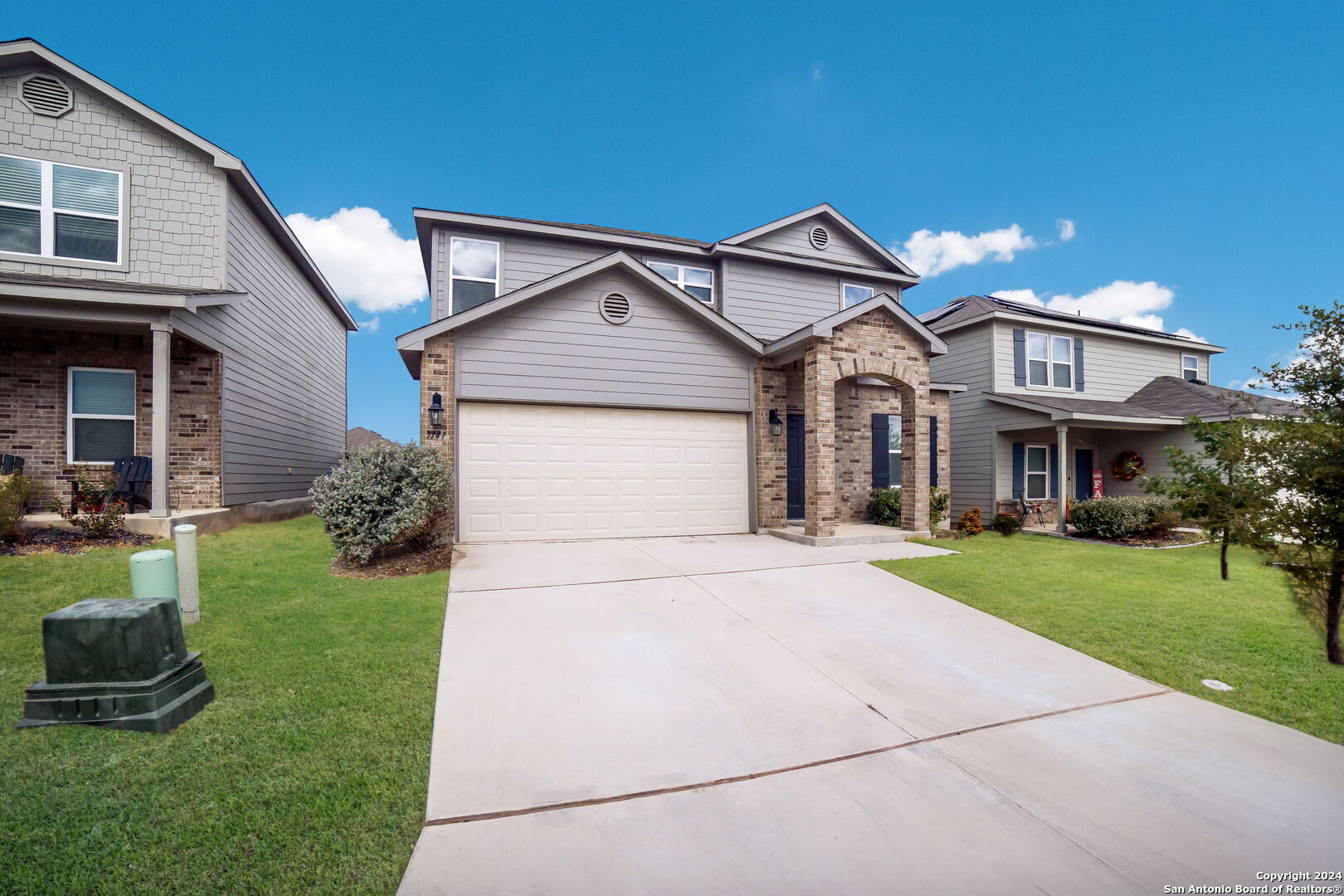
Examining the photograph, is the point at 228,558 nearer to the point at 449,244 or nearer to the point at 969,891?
the point at 449,244

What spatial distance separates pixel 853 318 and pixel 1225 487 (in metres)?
5.81

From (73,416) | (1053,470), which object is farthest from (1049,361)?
(73,416)

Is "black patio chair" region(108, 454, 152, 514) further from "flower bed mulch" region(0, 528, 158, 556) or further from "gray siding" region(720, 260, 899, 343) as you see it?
"gray siding" region(720, 260, 899, 343)

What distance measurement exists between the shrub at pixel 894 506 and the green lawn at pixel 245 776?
31.1 feet

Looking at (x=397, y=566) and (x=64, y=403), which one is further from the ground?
(x=64, y=403)

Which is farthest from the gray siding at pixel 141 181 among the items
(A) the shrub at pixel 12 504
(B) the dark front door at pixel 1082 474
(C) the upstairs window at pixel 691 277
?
(B) the dark front door at pixel 1082 474

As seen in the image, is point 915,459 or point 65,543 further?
point 915,459

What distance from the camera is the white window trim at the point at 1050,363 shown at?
14938mm

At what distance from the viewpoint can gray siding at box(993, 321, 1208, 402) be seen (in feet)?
47.8

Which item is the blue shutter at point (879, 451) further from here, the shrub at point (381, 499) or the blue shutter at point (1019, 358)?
the shrub at point (381, 499)

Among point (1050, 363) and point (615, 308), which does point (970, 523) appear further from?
point (615, 308)

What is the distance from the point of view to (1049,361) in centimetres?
1516

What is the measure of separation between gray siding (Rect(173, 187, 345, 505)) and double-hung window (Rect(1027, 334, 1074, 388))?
1837cm

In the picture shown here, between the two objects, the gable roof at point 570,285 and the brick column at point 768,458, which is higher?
the gable roof at point 570,285
